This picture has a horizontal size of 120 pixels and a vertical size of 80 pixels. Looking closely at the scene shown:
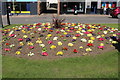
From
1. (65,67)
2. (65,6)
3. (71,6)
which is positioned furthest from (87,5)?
(65,67)

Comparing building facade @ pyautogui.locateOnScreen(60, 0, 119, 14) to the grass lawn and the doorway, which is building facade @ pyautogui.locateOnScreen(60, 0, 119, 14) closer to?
the doorway

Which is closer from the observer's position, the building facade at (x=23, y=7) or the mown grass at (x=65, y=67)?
the mown grass at (x=65, y=67)

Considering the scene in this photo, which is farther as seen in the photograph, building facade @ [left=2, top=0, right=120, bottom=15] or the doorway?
the doorway

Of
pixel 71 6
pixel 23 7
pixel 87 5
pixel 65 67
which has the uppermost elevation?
pixel 87 5

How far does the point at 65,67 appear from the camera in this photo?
5.77 meters

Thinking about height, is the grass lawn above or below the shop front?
below

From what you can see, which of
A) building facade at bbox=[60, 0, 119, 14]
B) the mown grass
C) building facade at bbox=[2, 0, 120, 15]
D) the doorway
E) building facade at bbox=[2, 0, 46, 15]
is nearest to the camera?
the mown grass

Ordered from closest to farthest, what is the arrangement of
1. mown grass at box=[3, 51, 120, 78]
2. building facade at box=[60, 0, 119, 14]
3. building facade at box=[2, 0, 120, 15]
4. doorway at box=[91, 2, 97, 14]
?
mown grass at box=[3, 51, 120, 78] → building facade at box=[2, 0, 120, 15] → building facade at box=[60, 0, 119, 14] → doorway at box=[91, 2, 97, 14]

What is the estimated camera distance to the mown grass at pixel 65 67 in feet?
17.1

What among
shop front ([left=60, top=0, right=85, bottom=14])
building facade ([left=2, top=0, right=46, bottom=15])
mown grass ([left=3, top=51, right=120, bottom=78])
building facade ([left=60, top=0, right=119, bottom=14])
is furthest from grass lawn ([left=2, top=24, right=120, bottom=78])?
shop front ([left=60, top=0, right=85, bottom=14])

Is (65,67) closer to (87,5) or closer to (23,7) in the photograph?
(23,7)

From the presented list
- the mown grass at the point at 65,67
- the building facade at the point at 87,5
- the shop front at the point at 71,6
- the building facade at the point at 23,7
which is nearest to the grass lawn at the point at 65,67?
the mown grass at the point at 65,67

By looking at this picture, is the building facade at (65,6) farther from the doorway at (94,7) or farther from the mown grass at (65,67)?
the mown grass at (65,67)

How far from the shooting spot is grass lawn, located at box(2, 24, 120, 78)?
17.1ft
